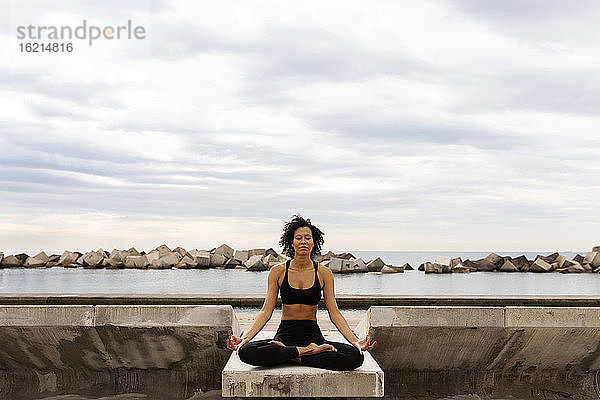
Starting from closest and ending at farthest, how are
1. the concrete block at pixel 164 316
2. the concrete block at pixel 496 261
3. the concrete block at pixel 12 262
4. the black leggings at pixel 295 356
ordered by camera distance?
1. the black leggings at pixel 295 356
2. the concrete block at pixel 164 316
3. the concrete block at pixel 496 261
4. the concrete block at pixel 12 262

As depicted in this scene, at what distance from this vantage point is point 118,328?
6152 mm

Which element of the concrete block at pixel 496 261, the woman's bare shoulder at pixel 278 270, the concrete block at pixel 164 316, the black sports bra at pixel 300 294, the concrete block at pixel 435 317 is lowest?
the concrete block at pixel 496 261

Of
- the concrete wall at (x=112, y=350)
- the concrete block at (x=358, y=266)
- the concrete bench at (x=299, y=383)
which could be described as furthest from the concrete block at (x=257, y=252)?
the concrete bench at (x=299, y=383)

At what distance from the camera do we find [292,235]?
5.64 meters

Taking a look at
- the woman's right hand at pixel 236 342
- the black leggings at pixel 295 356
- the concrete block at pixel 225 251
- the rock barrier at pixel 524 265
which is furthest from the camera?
the rock barrier at pixel 524 265

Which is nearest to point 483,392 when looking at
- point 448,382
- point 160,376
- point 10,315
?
point 448,382

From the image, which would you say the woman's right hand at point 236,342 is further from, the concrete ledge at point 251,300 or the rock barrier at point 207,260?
the rock barrier at point 207,260

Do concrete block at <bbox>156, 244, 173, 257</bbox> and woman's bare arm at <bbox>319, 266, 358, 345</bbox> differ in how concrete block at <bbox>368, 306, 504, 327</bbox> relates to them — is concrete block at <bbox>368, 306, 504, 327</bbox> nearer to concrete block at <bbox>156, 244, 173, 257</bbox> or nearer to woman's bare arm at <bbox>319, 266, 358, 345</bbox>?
woman's bare arm at <bbox>319, 266, 358, 345</bbox>

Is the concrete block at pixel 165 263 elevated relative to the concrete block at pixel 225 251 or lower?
lower

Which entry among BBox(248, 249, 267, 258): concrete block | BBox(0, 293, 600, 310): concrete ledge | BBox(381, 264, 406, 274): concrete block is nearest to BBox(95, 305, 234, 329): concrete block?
BBox(0, 293, 600, 310): concrete ledge

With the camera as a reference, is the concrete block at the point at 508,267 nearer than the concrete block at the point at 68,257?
Yes

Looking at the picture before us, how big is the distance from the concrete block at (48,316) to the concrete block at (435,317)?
2.45 metres

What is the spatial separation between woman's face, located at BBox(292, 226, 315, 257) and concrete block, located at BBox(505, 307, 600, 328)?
6.34 feet

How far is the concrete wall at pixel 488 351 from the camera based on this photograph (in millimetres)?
6164
